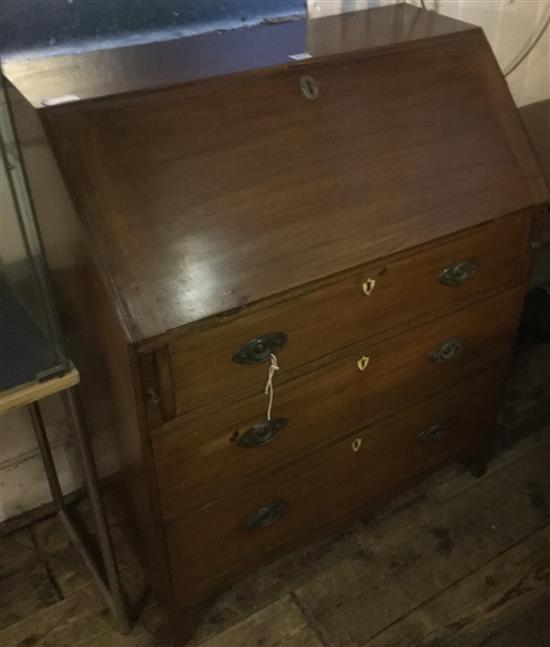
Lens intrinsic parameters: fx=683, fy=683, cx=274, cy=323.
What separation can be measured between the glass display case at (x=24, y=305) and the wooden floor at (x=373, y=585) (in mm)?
586

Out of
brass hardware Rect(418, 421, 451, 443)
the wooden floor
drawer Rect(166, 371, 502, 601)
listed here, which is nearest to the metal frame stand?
the wooden floor

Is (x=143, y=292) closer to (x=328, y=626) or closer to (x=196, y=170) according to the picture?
(x=196, y=170)

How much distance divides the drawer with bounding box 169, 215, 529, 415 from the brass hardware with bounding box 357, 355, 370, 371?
5cm

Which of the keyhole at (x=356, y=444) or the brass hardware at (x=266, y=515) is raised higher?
the keyhole at (x=356, y=444)

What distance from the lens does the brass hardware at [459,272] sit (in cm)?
128

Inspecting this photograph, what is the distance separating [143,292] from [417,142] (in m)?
0.58

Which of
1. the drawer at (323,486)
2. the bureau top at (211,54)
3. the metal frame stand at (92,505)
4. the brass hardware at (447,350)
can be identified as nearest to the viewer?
the bureau top at (211,54)

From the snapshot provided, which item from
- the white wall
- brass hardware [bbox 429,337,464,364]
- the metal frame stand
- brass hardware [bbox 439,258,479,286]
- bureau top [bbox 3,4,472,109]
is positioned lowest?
the metal frame stand

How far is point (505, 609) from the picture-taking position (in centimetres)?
154

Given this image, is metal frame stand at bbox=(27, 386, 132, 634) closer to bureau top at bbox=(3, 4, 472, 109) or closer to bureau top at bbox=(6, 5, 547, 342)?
bureau top at bbox=(6, 5, 547, 342)

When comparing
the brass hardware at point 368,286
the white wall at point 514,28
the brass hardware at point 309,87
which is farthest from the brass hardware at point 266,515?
the white wall at point 514,28

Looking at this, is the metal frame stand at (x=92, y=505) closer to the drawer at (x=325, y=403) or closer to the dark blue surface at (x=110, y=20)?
the drawer at (x=325, y=403)

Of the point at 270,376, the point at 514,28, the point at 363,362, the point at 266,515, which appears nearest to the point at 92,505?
the point at 266,515

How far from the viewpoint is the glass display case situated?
3.19 ft
